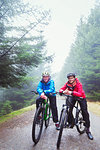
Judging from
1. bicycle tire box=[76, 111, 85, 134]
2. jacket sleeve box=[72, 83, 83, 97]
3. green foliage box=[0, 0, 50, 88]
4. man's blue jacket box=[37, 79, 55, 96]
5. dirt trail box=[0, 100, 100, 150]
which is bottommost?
dirt trail box=[0, 100, 100, 150]

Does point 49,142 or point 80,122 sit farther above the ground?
point 80,122

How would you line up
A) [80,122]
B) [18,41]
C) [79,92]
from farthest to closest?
[18,41]
[80,122]
[79,92]

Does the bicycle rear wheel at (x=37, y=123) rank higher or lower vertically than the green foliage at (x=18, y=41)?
lower

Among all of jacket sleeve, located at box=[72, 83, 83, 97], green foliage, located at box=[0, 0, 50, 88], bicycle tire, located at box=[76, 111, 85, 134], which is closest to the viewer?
jacket sleeve, located at box=[72, 83, 83, 97]

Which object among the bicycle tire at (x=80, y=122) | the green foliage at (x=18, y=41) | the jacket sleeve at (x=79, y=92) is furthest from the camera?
the green foliage at (x=18, y=41)

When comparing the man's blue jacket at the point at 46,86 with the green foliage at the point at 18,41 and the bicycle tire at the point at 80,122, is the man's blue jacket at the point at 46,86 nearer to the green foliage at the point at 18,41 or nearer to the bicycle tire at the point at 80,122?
the bicycle tire at the point at 80,122

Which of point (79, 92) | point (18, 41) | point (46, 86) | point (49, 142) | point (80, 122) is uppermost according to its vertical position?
point (18, 41)

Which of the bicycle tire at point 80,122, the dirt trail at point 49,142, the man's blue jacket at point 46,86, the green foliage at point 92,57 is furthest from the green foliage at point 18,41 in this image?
the green foliage at point 92,57

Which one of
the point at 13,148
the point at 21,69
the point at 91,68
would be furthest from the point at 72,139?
the point at 91,68

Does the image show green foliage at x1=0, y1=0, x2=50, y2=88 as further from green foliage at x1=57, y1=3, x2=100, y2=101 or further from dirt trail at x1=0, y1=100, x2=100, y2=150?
green foliage at x1=57, y1=3, x2=100, y2=101

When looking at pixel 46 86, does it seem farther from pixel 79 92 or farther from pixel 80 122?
pixel 80 122

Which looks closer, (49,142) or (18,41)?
(49,142)

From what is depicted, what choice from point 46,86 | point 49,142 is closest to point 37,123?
point 49,142

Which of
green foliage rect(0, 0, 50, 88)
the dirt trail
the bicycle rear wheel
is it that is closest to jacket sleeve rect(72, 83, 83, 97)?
the bicycle rear wheel
